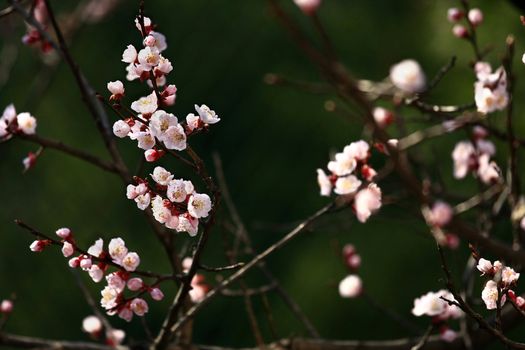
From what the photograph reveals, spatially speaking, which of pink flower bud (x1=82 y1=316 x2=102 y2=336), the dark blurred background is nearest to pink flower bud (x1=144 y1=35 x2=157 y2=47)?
pink flower bud (x1=82 y1=316 x2=102 y2=336)

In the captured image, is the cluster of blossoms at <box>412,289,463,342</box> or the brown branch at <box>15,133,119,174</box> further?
the cluster of blossoms at <box>412,289,463,342</box>

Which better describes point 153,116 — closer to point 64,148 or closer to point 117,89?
point 117,89

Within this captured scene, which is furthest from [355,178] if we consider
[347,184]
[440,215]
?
[440,215]

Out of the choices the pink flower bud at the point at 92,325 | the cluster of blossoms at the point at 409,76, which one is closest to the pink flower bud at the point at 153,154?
the cluster of blossoms at the point at 409,76

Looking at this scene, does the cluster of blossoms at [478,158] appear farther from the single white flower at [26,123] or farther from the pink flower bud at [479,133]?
the single white flower at [26,123]

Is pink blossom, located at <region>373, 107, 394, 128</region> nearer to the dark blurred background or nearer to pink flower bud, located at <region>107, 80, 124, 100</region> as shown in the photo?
pink flower bud, located at <region>107, 80, 124, 100</region>

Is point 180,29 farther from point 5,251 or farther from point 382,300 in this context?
point 382,300
